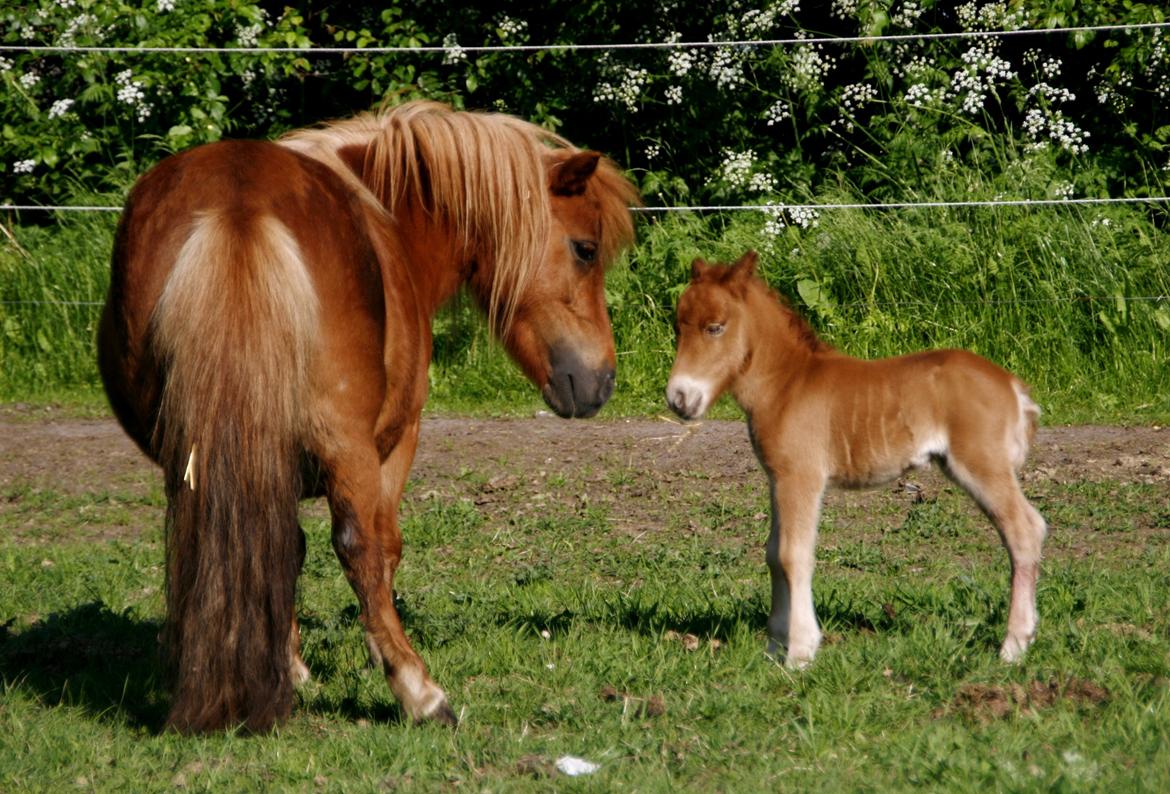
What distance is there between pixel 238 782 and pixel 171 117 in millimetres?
9217

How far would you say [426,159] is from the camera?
476 centimetres

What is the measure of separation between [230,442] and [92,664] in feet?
5.99

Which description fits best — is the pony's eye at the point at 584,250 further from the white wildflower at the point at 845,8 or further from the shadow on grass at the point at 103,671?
the white wildflower at the point at 845,8

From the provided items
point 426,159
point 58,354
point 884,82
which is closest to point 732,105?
point 884,82

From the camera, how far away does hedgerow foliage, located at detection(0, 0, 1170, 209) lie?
36.7 ft

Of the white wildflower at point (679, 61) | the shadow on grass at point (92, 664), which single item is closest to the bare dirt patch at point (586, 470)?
the shadow on grass at point (92, 664)

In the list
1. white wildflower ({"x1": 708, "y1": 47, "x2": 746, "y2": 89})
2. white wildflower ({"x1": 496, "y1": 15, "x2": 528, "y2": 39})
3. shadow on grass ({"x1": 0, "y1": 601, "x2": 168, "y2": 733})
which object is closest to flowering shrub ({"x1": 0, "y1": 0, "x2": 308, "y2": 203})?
white wildflower ({"x1": 496, "y1": 15, "x2": 528, "y2": 39})

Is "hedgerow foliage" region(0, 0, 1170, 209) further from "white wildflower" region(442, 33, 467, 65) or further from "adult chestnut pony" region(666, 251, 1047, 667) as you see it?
"adult chestnut pony" region(666, 251, 1047, 667)

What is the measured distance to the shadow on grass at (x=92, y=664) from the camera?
4.59m

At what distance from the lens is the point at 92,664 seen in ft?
16.8

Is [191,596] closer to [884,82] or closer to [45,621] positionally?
[45,621]

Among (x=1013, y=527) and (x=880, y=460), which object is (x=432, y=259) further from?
(x=1013, y=527)

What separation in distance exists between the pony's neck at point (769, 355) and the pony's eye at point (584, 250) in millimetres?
586

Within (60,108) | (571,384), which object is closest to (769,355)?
(571,384)
